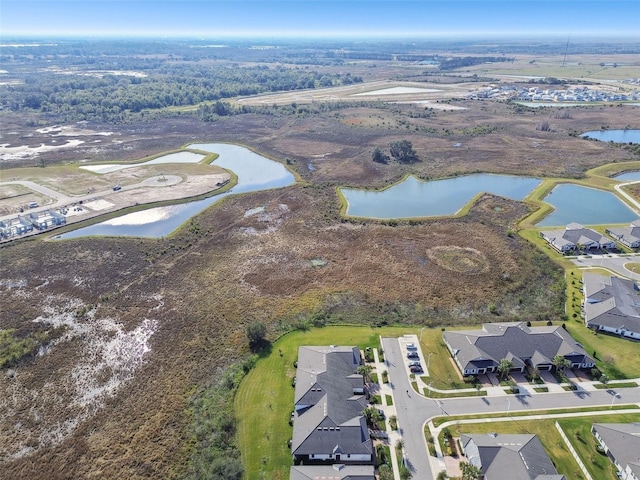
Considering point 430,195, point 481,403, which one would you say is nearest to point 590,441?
point 481,403

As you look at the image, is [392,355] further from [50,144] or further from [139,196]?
[50,144]

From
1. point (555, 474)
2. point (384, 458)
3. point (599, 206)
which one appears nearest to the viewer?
point (555, 474)

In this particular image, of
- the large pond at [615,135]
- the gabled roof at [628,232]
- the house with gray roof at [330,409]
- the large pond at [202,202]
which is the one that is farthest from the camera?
the large pond at [615,135]

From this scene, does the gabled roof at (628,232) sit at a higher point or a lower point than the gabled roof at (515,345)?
higher

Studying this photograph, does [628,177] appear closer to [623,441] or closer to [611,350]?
[611,350]

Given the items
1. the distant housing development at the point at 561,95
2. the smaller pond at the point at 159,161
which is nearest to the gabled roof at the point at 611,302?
the smaller pond at the point at 159,161

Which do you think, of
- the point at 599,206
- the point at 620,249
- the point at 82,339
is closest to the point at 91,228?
the point at 82,339

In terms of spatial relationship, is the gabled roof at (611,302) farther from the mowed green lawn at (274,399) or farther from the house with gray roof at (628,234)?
the mowed green lawn at (274,399)

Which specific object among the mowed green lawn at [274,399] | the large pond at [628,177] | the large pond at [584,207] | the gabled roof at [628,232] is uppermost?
the large pond at [628,177]
